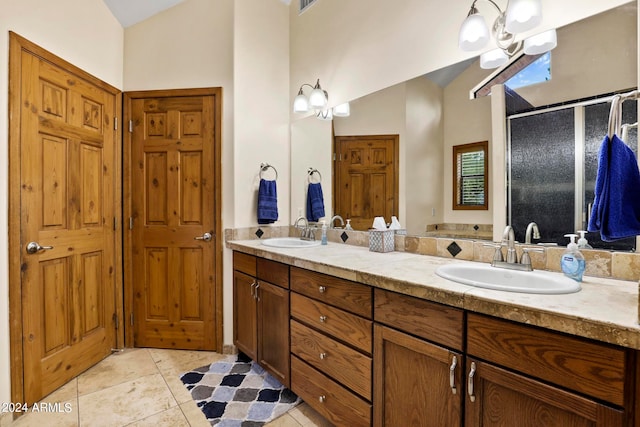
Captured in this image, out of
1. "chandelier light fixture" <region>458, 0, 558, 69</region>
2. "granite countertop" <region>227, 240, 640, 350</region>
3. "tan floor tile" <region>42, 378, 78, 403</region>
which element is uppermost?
"chandelier light fixture" <region>458, 0, 558, 69</region>

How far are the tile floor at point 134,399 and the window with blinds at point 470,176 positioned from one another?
1.40 meters

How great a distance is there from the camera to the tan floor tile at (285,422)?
1.70 meters

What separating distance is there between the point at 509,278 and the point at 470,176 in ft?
1.87

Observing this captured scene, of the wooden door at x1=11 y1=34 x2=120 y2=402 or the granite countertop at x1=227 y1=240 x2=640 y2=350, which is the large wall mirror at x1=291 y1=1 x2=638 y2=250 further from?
the wooden door at x1=11 y1=34 x2=120 y2=402

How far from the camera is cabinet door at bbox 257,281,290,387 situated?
6.08 ft

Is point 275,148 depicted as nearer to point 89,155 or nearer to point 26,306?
point 89,155

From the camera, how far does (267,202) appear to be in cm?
259

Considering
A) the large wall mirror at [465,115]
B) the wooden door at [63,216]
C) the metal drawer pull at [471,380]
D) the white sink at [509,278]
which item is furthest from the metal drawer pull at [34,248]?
the metal drawer pull at [471,380]

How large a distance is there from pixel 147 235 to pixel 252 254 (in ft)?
3.29

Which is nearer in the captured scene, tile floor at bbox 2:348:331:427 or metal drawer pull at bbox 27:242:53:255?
tile floor at bbox 2:348:331:427

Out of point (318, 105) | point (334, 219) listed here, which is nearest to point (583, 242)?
point (334, 219)

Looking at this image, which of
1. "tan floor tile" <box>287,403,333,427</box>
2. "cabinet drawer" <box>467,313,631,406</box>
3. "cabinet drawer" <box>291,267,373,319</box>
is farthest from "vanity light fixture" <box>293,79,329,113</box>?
"tan floor tile" <box>287,403,333,427</box>

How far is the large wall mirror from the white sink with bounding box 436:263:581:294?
0.76 feet

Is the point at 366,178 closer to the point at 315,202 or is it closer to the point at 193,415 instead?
the point at 315,202
